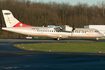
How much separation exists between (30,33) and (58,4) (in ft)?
265

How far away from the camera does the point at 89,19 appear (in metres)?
113

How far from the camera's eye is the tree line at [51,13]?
90.7 m

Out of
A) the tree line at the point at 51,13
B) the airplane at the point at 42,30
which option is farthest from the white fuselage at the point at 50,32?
the tree line at the point at 51,13

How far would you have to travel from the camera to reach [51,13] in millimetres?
101500
